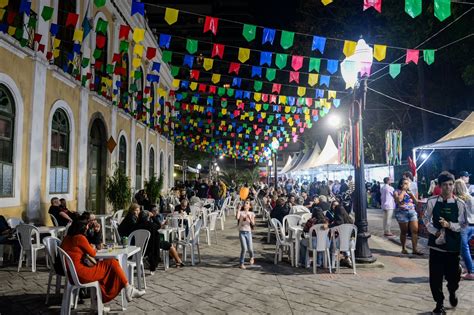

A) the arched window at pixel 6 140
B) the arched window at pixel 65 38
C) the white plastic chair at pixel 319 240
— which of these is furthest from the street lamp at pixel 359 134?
the arched window at pixel 65 38

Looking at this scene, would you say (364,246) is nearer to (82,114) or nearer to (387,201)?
(387,201)

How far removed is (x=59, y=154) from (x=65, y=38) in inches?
146

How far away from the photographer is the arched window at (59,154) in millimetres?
10805

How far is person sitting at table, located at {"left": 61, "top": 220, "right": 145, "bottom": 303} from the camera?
173 inches

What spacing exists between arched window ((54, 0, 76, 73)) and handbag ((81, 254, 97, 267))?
8.17 m

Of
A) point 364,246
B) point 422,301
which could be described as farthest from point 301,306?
point 364,246

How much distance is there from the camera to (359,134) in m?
7.81

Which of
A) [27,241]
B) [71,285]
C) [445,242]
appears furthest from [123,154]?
[445,242]

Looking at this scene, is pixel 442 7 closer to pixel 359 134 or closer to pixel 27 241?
pixel 359 134

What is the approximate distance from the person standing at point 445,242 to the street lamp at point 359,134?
257cm

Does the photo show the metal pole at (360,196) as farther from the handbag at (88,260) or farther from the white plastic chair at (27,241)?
the white plastic chair at (27,241)

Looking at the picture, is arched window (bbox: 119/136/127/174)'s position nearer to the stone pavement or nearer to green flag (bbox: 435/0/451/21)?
the stone pavement

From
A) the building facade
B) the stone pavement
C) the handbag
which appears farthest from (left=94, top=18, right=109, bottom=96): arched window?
the handbag

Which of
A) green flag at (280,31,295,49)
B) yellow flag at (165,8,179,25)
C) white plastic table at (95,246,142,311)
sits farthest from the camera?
green flag at (280,31,295,49)
